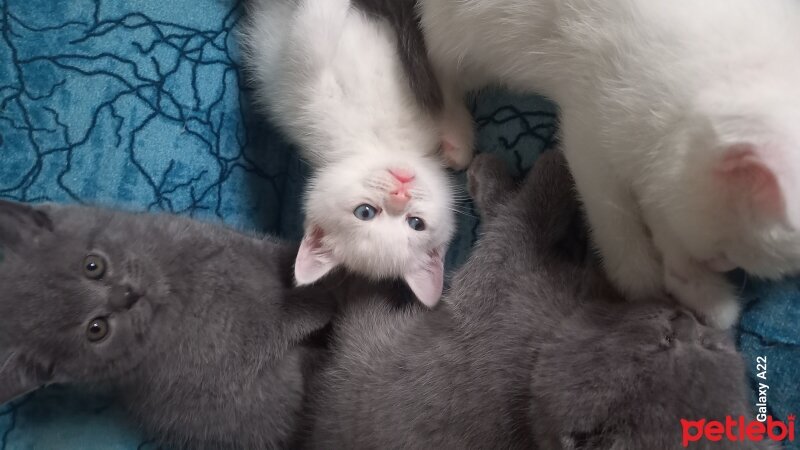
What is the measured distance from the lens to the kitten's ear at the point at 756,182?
2.54 feet

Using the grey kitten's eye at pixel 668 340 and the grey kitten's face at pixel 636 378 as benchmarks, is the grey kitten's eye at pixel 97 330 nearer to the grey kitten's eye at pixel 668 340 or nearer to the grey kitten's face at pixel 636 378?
the grey kitten's face at pixel 636 378

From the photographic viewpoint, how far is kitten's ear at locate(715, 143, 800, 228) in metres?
0.77

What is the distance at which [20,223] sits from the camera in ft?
4.02

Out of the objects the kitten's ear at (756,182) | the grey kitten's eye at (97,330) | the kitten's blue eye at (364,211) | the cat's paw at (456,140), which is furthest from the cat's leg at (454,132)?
A: the grey kitten's eye at (97,330)

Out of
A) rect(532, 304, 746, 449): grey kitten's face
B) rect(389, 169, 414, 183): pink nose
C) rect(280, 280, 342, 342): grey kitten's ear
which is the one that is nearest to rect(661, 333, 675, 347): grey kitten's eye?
rect(532, 304, 746, 449): grey kitten's face

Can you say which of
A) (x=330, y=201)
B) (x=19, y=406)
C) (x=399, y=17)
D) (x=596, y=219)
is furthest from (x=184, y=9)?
(x=596, y=219)

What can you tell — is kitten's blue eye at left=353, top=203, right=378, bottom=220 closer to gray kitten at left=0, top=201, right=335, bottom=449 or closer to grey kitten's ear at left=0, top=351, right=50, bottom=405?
gray kitten at left=0, top=201, right=335, bottom=449

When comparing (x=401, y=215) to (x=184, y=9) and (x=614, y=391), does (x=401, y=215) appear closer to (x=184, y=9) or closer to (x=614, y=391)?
(x=614, y=391)

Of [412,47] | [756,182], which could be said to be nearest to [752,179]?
[756,182]

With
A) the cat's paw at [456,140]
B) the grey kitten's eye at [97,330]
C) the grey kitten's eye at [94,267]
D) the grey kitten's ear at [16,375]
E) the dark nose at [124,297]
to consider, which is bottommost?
the grey kitten's ear at [16,375]

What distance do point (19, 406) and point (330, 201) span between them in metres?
0.85

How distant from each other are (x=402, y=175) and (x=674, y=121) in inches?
21.0

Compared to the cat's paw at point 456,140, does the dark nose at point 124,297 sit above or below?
below
